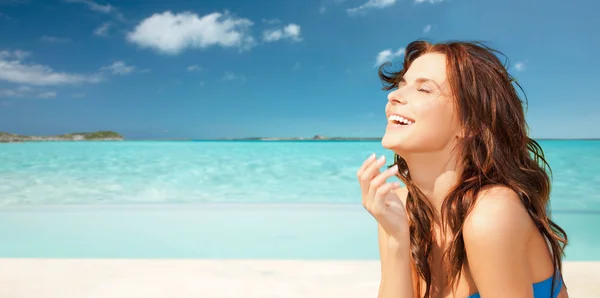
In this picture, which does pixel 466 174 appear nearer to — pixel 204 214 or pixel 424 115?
pixel 424 115

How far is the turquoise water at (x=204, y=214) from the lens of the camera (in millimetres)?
4383

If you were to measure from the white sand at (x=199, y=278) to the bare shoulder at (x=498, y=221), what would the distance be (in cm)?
141

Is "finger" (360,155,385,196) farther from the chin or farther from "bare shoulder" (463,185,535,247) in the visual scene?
"bare shoulder" (463,185,535,247)

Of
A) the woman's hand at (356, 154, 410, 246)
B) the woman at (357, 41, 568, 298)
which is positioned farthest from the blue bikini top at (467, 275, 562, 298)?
the woman's hand at (356, 154, 410, 246)

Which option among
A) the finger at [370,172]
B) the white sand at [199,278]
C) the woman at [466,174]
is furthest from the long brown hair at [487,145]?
the white sand at [199,278]

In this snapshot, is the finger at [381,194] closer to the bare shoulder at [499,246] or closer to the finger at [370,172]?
the finger at [370,172]

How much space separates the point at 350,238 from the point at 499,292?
142 inches

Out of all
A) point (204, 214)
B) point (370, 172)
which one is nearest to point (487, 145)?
point (370, 172)

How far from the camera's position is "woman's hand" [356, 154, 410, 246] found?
1157 millimetres

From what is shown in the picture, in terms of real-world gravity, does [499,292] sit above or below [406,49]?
below

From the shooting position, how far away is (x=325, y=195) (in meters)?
8.33

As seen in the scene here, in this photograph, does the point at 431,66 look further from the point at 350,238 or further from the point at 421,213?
the point at 350,238

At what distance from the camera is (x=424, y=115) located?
1.23 m

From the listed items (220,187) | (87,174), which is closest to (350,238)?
(220,187)
